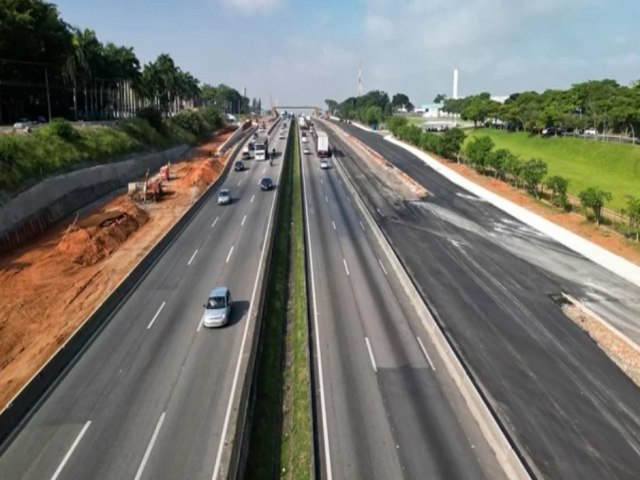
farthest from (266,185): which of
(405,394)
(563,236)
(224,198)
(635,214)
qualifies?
(405,394)

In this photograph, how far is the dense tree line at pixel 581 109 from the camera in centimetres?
9906

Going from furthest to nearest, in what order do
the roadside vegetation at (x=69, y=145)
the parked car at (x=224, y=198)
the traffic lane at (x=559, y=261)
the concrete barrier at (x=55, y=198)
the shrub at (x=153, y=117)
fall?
1. the shrub at (x=153, y=117)
2. the parked car at (x=224, y=198)
3. the roadside vegetation at (x=69, y=145)
4. the concrete barrier at (x=55, y=198)
5. the traffic lane at (x=559, y=261)

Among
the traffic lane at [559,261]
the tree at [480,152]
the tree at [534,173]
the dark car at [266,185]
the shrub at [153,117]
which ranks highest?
the shrub at [153,117]

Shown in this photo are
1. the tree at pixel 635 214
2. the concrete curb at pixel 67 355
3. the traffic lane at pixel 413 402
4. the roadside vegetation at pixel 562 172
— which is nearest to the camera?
the traffic lane at pixel 413 402

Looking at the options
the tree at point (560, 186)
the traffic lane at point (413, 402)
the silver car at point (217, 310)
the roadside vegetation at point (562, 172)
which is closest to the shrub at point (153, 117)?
the roadside vegetation at point (562, 172)

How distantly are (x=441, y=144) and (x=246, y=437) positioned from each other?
87691mm

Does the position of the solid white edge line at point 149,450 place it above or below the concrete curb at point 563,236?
below

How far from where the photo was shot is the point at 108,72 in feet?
341

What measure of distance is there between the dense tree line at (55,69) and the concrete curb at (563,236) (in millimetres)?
68313

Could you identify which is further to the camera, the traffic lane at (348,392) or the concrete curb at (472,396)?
the traffic lane at (348,392)

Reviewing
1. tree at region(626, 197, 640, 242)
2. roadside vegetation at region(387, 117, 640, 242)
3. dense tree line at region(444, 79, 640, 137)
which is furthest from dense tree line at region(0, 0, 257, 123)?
dense tree line at region(444, 79, 640, 137)

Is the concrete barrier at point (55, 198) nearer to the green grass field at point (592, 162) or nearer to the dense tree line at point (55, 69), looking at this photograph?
the dense tree line at point (55, 69)

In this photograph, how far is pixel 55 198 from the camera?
5206 centimetres

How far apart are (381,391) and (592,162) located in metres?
86.7
